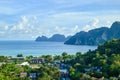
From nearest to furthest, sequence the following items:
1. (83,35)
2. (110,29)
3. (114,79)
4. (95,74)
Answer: (114,79)
(95,74)
(110,29)
(83,35)

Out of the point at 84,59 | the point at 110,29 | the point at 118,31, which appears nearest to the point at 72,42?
the point at 110,29

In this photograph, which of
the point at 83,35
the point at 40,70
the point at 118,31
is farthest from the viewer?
the point at 83,35

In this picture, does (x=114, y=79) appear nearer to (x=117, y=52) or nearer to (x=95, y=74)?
(x=95, y=74)

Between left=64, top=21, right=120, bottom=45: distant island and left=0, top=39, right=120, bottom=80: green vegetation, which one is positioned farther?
left=64, top=21, right=120, bottom=45: distant island

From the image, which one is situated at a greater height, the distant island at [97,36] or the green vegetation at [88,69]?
the distant island at [97,36]

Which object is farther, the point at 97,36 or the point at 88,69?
Answer: the point at 97,36

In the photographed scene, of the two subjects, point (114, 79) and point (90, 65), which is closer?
point (114, 79)

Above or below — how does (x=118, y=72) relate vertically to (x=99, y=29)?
below

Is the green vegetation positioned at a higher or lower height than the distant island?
lower

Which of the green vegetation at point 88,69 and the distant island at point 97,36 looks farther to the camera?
the distant island at point 97,36

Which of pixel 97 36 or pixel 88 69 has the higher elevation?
pixel 97 36
